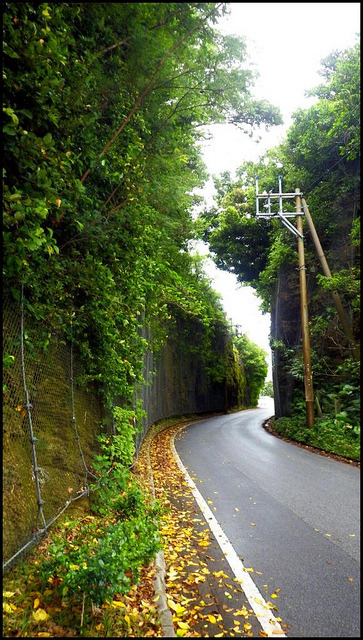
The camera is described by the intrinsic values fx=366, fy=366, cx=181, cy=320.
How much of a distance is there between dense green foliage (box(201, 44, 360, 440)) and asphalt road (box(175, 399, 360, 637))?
3.95 m

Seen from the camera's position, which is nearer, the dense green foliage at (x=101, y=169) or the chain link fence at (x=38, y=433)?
the dense green foliage at (x=101, y=169)

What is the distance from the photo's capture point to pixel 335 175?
11.8 m

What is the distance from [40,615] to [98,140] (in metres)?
4.26

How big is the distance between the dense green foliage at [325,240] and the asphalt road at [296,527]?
3.95 m

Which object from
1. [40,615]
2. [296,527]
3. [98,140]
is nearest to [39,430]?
[40,615]

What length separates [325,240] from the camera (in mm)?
13234

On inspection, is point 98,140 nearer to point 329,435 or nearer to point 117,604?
point 117,604

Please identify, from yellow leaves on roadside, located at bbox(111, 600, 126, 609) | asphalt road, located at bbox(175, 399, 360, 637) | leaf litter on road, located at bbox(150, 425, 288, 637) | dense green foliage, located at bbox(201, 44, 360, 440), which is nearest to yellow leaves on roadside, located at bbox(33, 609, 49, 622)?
yellow leaves on roadside, located at bbox(111, 600, 126, 609)

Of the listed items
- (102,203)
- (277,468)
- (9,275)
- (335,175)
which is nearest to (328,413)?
(277,468)

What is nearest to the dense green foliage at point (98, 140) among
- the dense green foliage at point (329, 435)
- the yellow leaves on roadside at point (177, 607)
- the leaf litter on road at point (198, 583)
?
the leaf litter on road at point (198, 583)

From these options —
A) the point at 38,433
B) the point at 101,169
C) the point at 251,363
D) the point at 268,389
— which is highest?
the point at 101,169

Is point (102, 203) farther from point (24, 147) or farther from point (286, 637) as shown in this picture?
point (286, 637)

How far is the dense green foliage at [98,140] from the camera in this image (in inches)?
102

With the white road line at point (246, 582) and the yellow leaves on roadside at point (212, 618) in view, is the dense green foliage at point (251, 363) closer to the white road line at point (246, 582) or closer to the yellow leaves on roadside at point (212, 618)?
the white road line at point (246, 582)
